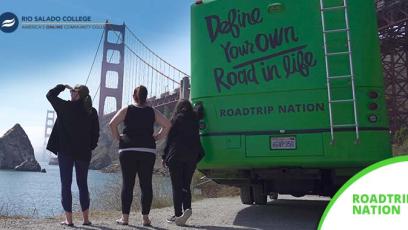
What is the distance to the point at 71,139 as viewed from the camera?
432 cm

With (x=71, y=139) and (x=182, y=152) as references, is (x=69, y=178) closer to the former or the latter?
(x=71, y=139)

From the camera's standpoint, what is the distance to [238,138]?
15.1 feet

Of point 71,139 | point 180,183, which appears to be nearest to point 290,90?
point 180,183

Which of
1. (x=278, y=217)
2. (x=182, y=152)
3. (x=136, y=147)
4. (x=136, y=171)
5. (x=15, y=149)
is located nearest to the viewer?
(x=136, y=147)

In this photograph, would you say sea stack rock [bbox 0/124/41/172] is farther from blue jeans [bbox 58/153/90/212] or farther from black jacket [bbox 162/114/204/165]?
black jacket [bbox 162/114/204/165]

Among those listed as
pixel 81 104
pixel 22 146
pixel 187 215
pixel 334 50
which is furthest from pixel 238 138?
pixel 22 146

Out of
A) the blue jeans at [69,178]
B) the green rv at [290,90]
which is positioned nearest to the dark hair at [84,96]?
the blue jeans at [69,178]

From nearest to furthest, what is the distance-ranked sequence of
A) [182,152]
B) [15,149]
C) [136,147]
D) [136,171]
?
1. [136,147]
2. [136,171]
3. [182,152]
4. [15,149]

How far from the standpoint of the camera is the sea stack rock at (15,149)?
322 ft

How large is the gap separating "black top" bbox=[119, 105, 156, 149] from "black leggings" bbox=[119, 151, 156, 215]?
90mm

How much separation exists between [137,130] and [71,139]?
66 cm

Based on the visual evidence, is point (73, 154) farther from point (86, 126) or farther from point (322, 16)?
point (322, 16)

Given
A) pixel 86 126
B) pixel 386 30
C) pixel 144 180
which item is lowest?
pixel 144 180

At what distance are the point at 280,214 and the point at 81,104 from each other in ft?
9.37
